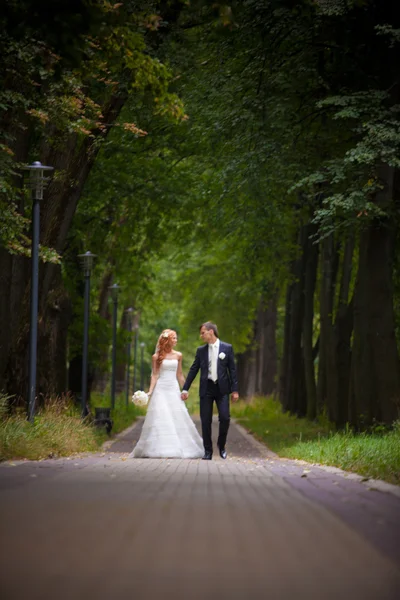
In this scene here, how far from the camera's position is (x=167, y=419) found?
18922mm

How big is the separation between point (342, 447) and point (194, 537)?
969cm

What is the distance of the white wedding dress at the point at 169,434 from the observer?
18.6 meters

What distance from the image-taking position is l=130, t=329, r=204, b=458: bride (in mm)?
18609

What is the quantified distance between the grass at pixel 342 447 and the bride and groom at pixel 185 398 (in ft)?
5.03

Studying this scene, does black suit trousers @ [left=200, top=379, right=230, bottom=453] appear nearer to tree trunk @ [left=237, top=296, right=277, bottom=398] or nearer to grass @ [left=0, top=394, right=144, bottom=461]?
grass @ [left=0, top=394, right=144, bottom=461]

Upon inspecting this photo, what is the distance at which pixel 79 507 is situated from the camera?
9.29 meters

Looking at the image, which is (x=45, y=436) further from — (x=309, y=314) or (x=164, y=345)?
(x=309, y=314)

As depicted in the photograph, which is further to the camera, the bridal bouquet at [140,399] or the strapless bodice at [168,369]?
the strapless bodice at [168,369]

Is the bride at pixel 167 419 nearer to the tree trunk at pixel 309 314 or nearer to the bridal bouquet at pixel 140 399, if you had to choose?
the bridal bouquet at pixel 140 399

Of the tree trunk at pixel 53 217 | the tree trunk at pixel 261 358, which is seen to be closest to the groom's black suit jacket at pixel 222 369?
the tree trunk at pixel 53 217

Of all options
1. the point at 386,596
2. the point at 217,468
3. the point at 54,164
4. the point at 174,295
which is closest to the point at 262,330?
the point at 174,295

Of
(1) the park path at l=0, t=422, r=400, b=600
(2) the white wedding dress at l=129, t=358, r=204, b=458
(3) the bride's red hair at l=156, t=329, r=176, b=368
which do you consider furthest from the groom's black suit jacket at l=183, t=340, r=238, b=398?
(1) the park path at l=0, t=422, r=400, b=600

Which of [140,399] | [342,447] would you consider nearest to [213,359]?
[140,399]

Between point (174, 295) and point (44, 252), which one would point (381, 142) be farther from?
point (174, 295)
